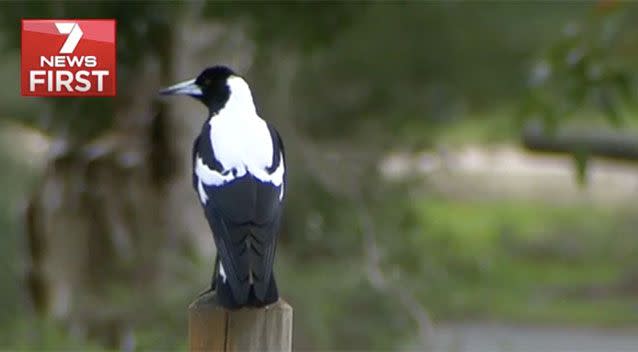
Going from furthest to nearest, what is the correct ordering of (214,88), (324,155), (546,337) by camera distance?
(546,337), (324,155), (214,88)

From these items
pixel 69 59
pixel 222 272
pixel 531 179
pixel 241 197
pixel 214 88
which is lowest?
pixel 222 272

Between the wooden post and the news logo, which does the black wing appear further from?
the news logo

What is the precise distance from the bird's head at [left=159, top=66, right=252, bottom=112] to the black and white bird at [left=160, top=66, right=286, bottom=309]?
0.24 feet

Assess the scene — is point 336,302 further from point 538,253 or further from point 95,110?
point 538,253

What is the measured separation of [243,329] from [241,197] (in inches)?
11.4

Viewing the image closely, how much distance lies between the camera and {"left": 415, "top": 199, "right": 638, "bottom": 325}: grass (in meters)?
12.8

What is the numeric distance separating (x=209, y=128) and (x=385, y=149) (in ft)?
25.7

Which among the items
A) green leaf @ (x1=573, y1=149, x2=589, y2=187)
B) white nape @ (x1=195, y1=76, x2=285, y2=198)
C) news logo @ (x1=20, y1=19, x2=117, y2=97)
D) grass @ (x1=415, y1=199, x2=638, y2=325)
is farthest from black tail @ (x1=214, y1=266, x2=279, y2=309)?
grass @ (x1=415, y1=199, x2=638, y2=325)

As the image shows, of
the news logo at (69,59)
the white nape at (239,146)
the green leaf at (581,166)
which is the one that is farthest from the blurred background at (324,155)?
the white nape at (239,146)

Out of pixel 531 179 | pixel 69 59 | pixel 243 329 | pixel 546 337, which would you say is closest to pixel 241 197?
pixel 243 329

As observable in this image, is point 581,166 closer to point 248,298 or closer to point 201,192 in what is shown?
point 201,192

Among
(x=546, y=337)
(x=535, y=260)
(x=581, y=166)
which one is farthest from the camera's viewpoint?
(x=535, y=260)

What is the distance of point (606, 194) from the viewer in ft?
62.4

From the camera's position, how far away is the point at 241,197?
2908 millimetres
